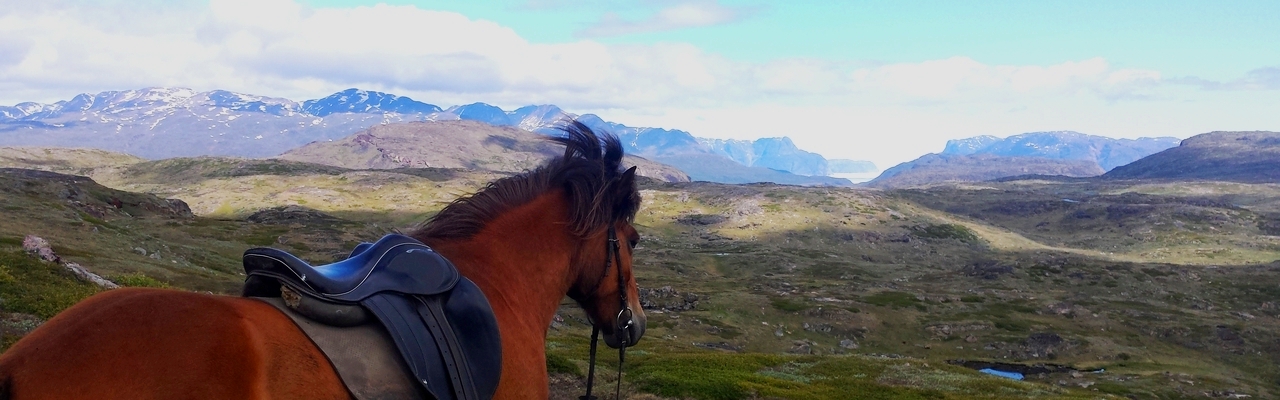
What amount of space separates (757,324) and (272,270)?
167ft

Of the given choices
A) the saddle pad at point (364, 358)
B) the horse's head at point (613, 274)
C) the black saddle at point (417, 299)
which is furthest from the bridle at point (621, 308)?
the saddle pad at point (364, 358)

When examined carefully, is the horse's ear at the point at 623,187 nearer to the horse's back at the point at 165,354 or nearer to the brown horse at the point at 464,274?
the brown horse at the point at 464,274

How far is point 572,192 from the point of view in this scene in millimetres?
6809

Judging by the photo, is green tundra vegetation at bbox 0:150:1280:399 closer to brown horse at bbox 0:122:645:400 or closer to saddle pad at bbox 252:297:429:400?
brown horse at bbox 0:122:645:400

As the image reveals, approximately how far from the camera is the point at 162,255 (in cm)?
3925

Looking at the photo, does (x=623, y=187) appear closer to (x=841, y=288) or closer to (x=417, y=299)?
(x=417, y=299)

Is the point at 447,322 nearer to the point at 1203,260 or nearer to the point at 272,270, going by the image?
the point at 272,270

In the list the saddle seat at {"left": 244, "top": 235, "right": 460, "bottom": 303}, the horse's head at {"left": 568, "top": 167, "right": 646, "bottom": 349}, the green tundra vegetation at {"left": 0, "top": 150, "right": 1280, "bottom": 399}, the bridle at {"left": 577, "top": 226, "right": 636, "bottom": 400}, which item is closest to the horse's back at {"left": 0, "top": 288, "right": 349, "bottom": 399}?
the saddle seat at {"left": 244, "top": 235, "right": 460, "bottom": 303}

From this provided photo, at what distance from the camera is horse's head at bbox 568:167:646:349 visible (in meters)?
6.86

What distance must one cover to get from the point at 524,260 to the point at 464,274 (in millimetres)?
718

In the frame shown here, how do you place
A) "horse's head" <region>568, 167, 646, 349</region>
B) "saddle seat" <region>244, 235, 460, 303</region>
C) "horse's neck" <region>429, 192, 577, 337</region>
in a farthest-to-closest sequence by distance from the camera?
"horse's head" <region>568, 167, 646, 349</region>
"horse's neck" <region>429, 192, 577, 337</region>
"saddle seat" <region>244, 235, 460, 303</region>

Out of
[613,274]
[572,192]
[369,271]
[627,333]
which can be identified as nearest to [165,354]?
[369,271]

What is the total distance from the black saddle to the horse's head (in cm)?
150

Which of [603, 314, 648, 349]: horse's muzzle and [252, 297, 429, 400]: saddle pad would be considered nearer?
[252, 297, 429, 400]: saddle pad
